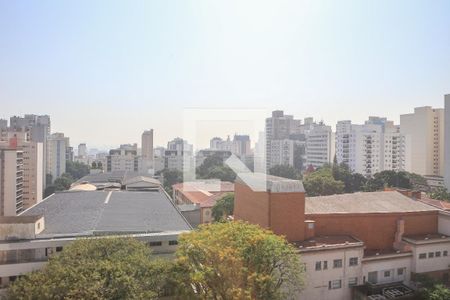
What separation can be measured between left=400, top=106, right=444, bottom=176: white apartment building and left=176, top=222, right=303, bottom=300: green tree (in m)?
42.8

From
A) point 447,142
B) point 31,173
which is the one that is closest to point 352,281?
point 447,142

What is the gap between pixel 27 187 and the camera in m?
33.1

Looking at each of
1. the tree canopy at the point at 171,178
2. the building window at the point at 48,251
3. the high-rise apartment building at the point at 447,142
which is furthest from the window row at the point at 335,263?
the tree canopy at the point at 171,178

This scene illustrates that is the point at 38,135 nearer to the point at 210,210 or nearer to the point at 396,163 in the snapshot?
the point at 210,210

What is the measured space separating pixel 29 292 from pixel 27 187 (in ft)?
92.2

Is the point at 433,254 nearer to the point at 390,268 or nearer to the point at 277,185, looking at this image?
the point at 390,268

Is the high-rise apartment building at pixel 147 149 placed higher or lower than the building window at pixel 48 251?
higher

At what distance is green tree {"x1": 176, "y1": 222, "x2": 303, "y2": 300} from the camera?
9.57 meters

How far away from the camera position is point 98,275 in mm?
8836

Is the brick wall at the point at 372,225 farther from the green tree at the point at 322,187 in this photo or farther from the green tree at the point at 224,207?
the green tree at the point at 322,187

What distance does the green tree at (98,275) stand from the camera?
8406mm

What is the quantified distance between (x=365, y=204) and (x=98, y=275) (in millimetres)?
11390

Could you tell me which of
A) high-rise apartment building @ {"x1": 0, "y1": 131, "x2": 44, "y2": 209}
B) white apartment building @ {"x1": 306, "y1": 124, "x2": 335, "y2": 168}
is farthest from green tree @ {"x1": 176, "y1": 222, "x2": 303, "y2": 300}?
white apartment building @ {"x1": 306, "y1": 124, "x2": 335, "y2": 168}

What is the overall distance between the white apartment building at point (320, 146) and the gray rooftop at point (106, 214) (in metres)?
36.6
